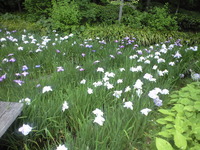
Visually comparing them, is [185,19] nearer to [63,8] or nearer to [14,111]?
[63,8]

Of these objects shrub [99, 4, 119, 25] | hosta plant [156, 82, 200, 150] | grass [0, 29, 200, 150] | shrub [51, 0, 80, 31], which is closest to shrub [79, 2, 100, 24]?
shrub [99, 4, 119, 25]

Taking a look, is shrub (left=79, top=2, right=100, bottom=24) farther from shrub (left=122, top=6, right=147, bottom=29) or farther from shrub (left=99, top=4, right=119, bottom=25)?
shrub (left=122, top=6, right=147, bottom=29)

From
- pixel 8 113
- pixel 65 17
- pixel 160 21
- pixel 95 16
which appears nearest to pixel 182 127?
pixel 8 113

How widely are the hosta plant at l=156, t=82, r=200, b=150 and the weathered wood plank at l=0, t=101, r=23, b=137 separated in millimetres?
1069

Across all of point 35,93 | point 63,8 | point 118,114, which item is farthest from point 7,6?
point 118,114

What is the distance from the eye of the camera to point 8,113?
1475 mm

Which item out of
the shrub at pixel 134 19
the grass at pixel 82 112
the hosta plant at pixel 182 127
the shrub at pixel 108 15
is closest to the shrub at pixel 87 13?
the shrub at pixel 108 15

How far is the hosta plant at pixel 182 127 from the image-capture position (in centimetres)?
110

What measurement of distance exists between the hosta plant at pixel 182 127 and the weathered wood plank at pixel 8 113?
1.07m

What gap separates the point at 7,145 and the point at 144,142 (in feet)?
4.09

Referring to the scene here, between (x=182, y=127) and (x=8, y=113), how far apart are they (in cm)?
134

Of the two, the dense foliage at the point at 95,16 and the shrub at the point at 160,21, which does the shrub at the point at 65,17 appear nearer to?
the dense foliage at the point at 95,16

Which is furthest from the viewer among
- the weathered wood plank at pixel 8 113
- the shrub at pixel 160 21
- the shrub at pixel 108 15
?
the shrub at pixel 108 15

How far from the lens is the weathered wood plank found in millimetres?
1351
